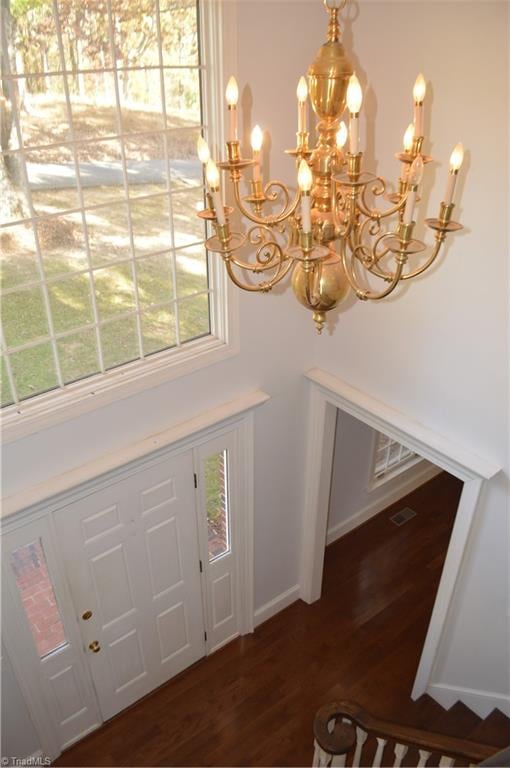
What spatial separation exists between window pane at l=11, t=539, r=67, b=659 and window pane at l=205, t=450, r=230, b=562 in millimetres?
1184

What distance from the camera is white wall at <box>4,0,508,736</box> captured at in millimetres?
2861

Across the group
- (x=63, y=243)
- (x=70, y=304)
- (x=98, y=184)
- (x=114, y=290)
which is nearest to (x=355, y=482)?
(x=114, y=290)

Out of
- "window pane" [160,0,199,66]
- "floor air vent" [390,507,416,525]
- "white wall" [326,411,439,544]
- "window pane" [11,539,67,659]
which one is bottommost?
"floor air vent" [390,507,416,525]

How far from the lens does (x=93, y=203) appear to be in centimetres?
312

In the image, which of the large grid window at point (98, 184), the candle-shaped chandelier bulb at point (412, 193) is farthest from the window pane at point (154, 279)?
the candle-shaped chandelier bulb at point (412, 193)

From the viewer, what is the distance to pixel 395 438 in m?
4.00

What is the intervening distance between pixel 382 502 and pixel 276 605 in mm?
A: 1739

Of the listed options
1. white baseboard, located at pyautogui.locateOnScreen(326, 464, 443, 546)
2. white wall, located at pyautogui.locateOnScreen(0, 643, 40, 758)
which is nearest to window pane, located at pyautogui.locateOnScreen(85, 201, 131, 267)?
white wall, located at pyautogui.locateOnScreen(0, 643, 40, 758)

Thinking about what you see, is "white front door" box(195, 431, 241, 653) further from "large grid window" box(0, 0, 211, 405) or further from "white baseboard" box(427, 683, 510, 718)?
"white baseboard" box(427, 683, 510, 718)

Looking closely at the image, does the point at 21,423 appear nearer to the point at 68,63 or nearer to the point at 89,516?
the point at 89,516

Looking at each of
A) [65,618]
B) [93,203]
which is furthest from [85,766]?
[93,203]

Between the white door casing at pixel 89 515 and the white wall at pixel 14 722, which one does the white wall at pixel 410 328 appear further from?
the white wall at pixel 14 722

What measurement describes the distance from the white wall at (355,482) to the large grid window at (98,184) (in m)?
2.26

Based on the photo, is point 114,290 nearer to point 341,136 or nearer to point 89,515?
point 89,515
